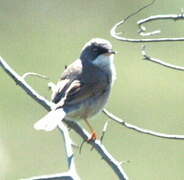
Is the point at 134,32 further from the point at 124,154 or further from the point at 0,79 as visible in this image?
the point at 124,154

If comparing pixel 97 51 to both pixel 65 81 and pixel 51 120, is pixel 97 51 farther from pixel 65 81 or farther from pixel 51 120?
pixel 51 120

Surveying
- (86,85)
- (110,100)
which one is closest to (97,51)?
(86,85)

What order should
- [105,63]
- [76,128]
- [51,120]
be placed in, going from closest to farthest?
[51,120], [76,128], [105,63]

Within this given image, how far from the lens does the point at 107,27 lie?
16266 millimetres

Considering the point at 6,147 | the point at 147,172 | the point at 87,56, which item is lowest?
the point at 147,172

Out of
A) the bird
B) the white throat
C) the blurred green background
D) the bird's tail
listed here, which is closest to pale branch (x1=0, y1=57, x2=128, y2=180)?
the bird's tail

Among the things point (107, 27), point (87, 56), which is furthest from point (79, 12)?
point (87, 56)

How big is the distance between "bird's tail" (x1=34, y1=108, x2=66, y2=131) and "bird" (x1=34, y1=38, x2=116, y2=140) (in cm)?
2

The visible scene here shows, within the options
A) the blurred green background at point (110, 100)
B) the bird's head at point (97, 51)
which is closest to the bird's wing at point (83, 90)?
the bird's head at point (97, 51)

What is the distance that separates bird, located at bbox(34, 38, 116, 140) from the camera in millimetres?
6902

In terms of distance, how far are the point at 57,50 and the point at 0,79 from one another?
1.75 metres

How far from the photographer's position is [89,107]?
281 inches

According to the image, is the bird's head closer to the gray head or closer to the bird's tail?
the gray head

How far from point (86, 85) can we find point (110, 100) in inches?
236
